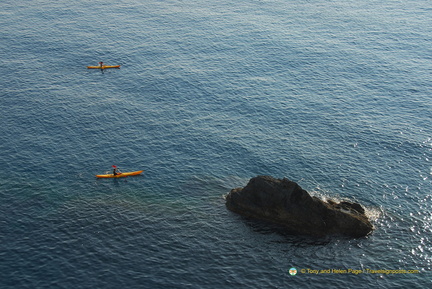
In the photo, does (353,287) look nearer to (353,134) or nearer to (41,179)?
(353,134)

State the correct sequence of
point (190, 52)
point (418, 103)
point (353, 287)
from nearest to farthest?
point (353, 287) → point (418, 103) → point (190, 52)

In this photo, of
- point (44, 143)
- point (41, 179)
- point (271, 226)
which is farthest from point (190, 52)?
point (271, 226)

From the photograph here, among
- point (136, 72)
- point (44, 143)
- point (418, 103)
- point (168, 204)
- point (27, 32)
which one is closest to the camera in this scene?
point (168, 204)

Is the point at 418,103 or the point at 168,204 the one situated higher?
the point at 418,103

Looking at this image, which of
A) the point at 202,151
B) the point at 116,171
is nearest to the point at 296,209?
the point at 202,151

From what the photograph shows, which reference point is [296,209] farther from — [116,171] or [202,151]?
[116,171]

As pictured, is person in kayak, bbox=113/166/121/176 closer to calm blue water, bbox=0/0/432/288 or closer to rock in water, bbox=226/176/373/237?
calm blue water, bbox=0/0/432/288

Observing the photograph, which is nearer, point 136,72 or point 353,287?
point 353,287
